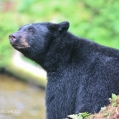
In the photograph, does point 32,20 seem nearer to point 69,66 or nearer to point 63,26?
point 63,26

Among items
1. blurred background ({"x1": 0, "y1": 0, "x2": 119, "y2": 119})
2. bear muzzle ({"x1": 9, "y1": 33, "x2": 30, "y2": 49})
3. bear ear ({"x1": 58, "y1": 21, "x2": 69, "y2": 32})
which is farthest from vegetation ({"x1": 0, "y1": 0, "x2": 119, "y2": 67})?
bear muzzle ({"x1": 9, "y1": 33, "x2": 30, "y2": 49})

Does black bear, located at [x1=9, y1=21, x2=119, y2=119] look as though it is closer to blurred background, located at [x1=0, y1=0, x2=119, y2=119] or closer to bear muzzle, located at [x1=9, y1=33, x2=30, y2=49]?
bear muzzle, located at [x1=9, y1=33, x2=30, y2=49]

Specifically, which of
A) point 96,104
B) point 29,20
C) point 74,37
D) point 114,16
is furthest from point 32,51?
point 29,20

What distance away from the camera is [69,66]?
6.58 metres

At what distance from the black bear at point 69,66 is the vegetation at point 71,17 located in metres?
8.13

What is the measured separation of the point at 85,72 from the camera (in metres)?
6.30

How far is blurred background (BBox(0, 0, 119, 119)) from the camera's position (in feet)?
41.6

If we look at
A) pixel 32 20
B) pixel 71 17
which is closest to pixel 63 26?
pixel 71 17

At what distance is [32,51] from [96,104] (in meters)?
1.47

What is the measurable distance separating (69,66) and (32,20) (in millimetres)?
10649

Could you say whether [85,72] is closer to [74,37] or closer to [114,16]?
[74,37]

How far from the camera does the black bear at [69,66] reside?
6102 millimetres

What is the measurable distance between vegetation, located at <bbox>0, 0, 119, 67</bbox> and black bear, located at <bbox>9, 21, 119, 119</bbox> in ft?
26.7

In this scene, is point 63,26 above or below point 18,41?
above
